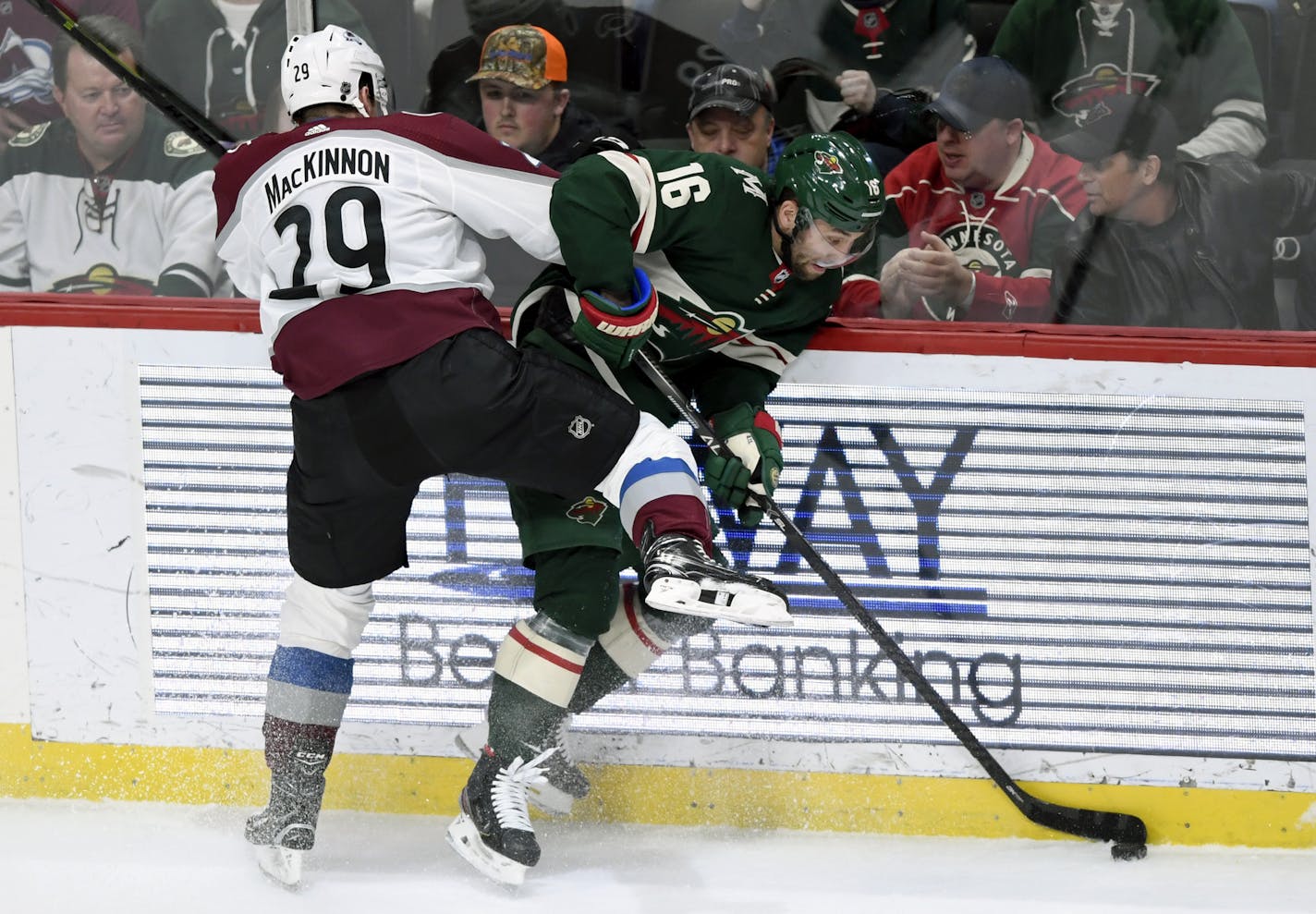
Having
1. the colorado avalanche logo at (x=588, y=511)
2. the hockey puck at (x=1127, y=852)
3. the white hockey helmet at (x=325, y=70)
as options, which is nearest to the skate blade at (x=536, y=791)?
the colorado avalanche logo at (x=588, y=511)

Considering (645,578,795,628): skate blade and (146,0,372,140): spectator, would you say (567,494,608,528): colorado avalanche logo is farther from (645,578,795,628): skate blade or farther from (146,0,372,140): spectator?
(146,0,372,140): spectator

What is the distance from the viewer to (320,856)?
260 centimetres

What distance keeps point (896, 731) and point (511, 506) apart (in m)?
0.78

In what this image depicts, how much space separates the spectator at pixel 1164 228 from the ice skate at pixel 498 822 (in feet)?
4.02

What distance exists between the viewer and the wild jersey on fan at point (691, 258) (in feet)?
7.34

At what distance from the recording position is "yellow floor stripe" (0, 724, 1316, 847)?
2.63 metres

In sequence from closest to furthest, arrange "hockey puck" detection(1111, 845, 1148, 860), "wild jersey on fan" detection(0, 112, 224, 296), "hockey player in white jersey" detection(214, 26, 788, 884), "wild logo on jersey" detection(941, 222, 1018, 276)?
"hockey player in white jersey" detection(214, 26, 788, 884) → "hockey puck" detection(1111, 845, 1148, 860) → "wild logo on jersey" detection(941, 222, 1018, 276) → "wild jersey on fan" detection(0, 112, 224, 296)

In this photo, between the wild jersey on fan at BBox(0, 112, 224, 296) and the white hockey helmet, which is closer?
the white hockey helmet

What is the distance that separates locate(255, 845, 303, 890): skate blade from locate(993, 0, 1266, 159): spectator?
1.76m

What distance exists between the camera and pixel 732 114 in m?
2.73

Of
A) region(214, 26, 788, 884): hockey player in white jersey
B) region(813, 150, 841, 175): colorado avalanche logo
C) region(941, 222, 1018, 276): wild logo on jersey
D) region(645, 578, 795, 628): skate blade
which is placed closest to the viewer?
region(645, 578, 795, 628): skate blade

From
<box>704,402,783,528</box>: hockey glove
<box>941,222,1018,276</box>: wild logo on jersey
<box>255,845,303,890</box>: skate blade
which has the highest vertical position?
<box>941,222,1018,276</box>: wild logo on jersey

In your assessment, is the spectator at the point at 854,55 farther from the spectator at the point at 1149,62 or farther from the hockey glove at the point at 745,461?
the hockey glove at the point at 745,461

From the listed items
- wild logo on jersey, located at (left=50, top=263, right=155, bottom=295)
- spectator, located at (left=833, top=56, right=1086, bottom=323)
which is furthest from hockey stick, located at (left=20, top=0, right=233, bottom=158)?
spectator, located at (left=833, top=56, right=1086, bottom=323)
